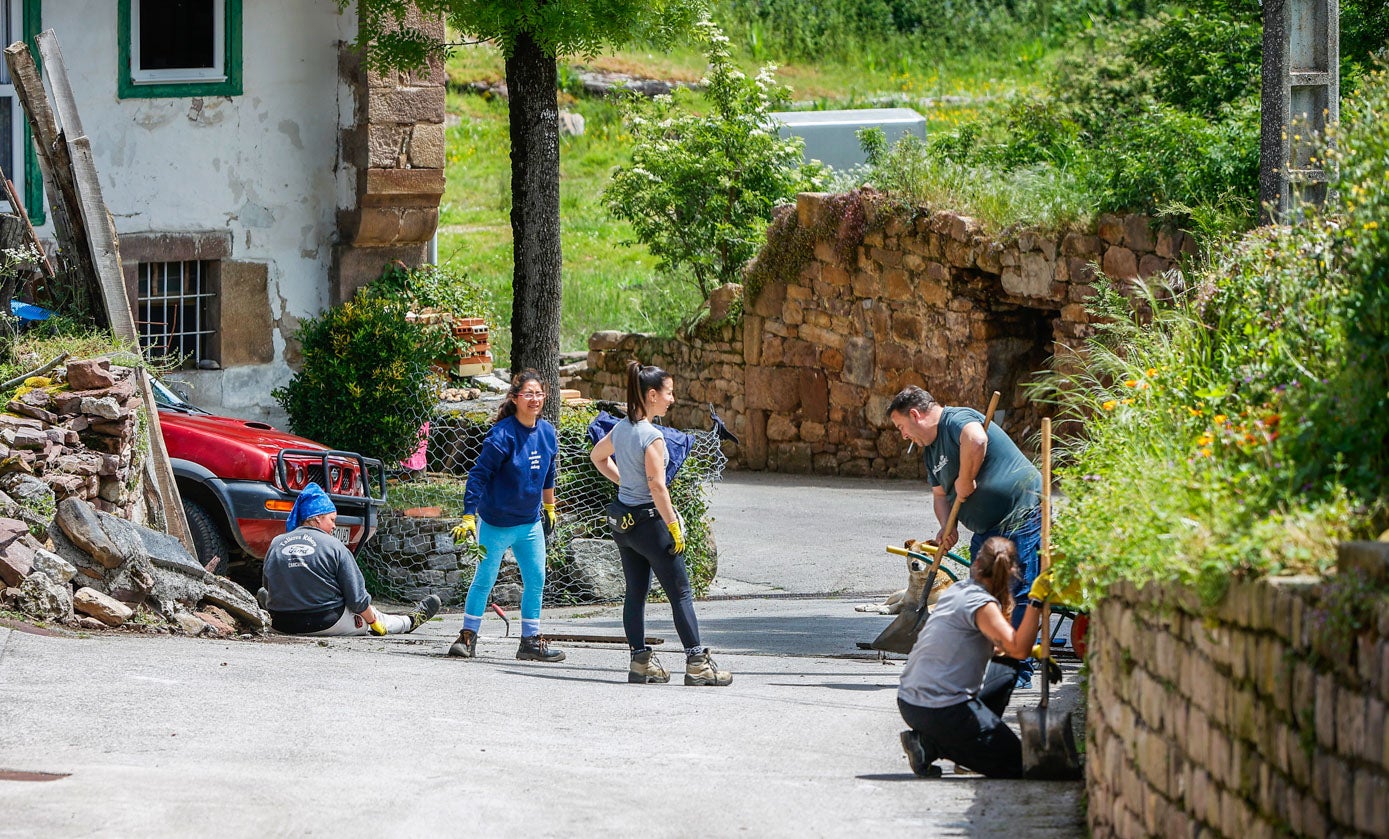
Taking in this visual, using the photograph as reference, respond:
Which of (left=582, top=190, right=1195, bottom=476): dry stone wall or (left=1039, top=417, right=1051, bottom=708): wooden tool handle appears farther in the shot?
(left=582, top=190, right=1195, bottom=476): dry stone wall

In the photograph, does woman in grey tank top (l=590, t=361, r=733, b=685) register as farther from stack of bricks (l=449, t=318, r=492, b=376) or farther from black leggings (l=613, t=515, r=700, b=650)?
stack of bricks (l=449, t=318, r=492, b=376)

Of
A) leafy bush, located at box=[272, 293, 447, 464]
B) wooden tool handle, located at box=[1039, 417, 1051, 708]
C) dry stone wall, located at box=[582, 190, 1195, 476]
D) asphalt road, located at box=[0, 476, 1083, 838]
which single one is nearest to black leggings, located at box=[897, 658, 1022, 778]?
asphalt road, located at box=[0, 476, 1083, 838]

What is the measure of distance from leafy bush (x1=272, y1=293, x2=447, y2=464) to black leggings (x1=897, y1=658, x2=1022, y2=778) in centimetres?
896

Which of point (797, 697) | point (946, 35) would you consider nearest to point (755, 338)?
point (797, 697)

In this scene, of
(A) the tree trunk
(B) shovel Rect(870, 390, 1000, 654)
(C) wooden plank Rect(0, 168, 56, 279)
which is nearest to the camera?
(B) shovel Rect(870, 390, 1000, 654)

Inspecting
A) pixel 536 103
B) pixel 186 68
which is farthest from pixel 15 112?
pixel 536 103

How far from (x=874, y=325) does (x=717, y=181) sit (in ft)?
11.9

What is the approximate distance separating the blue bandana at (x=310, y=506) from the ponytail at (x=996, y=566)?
4.83 meters

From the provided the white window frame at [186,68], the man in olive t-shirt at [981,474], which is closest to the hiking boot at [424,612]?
the man in olive t-shirt at [981,474]

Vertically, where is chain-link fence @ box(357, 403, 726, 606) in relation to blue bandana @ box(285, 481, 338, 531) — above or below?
below

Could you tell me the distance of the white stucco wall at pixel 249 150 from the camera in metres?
14.4

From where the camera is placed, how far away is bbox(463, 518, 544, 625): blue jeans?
9.15 metres

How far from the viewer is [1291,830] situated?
12.8 ft

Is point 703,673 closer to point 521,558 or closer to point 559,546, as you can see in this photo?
point 521,558
